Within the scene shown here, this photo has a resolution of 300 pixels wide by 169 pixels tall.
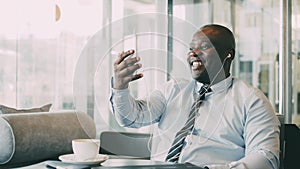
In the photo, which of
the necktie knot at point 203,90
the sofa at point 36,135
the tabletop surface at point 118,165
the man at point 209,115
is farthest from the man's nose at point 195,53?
the sofa at point 36,135

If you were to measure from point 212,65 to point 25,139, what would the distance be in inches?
39.0

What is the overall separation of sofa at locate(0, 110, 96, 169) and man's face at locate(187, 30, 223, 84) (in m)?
0.53

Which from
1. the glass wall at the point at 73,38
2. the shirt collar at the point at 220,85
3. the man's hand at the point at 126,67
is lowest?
the shirt collar at the point at 220,85

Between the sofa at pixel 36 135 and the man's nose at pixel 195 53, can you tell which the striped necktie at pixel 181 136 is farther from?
the sofa at pixel 36 135

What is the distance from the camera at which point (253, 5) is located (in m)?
4.63

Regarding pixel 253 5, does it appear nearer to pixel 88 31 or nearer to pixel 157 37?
pixel 88 31

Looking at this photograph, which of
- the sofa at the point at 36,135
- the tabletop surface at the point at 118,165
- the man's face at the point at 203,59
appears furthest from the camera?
the sofa at the point at 36,135

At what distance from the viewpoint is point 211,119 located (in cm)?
158

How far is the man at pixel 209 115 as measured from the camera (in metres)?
1.49

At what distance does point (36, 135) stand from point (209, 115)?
2.91 ft

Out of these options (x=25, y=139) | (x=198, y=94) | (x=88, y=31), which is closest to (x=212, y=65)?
(x=198, y=94)

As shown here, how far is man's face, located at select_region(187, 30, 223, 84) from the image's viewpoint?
1.44 meters

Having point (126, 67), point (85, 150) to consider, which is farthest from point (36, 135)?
point (126, 67)

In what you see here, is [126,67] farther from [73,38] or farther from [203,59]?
[73,38]
